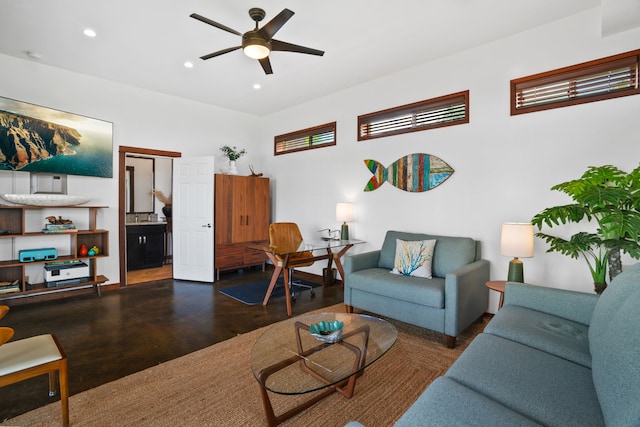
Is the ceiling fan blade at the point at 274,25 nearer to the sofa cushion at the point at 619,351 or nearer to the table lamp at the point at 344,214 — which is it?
the table lamp at the point at 344,214

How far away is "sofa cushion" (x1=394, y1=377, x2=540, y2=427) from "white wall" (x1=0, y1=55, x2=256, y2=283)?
187 inches

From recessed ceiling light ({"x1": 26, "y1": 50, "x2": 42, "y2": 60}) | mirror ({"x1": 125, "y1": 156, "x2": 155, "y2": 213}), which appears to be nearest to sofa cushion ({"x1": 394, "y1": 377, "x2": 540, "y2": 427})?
recessed ceiling light ({"x1": 26, "y1": 50, "x2": 42, "y2": 60})

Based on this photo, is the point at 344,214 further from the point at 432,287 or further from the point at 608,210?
the point at 608,210

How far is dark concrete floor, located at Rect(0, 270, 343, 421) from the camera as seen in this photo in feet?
7.08

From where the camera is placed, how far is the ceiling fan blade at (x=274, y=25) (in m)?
2.30

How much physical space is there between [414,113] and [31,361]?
416cm

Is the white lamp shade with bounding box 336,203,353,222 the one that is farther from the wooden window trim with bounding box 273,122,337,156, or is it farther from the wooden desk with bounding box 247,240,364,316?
the wooden window trim with bounding box 273,122,337,156

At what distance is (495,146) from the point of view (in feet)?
10.7

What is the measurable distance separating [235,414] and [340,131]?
3974 millimetres

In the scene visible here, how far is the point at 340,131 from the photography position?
479 centimetres

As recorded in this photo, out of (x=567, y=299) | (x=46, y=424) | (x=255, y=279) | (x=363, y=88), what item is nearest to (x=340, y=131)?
(x=363, y=88)

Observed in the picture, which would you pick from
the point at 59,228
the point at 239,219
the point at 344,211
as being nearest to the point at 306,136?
the point at 344,211

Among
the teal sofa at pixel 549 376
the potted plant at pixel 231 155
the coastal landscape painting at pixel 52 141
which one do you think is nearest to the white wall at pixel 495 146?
the teal sofa at pixel 549 376

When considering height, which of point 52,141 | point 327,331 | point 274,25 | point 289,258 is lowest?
point 327,331
